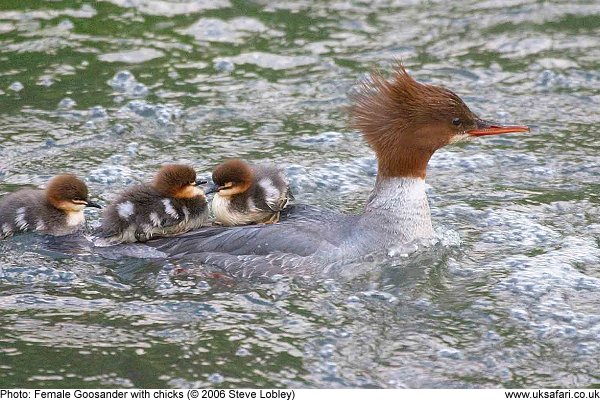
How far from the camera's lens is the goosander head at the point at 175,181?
7238 mm

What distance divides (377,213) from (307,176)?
136 centimetres

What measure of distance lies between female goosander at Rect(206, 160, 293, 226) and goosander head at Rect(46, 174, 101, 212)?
87cm

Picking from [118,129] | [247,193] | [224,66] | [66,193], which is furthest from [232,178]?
[224,66]

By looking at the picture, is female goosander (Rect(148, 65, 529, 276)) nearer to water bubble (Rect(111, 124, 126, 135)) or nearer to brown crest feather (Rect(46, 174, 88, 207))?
brown crest feather (Rect(46, 174, 88, 207))

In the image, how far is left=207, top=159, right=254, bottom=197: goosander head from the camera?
7316 mm

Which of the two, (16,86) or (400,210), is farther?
(16,86)

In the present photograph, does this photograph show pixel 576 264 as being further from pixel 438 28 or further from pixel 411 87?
pixel 438 28

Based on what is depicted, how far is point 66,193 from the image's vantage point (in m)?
7.37

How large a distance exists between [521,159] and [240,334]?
381cm

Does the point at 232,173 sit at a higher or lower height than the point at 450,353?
higher

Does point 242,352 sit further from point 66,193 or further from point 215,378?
point 66,193

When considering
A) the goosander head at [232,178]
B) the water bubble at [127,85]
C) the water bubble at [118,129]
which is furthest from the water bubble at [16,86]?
the goosander head at [232,178]

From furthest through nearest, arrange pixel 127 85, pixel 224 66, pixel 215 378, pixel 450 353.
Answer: pixel 224 66 < pixel 127 85 < pixel 450 353 < pixel 215 378

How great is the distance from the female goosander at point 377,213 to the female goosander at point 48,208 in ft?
2.18
